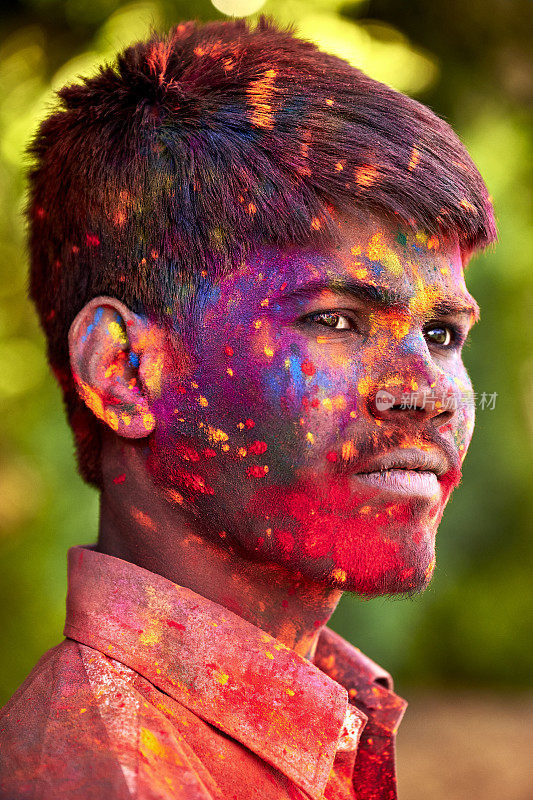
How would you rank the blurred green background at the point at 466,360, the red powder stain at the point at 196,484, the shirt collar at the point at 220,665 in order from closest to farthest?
the shirt collar at the point at 220,665, the red powder stain at the point at 196,484, the blurred green background at the point at 466,360

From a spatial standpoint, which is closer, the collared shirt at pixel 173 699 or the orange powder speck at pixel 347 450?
the collared shirt at pixel 173 699

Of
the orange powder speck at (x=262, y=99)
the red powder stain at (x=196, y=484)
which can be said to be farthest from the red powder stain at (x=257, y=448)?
the orange powder speck at (x=262, y=99)

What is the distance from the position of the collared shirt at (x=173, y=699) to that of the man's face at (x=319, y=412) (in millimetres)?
191

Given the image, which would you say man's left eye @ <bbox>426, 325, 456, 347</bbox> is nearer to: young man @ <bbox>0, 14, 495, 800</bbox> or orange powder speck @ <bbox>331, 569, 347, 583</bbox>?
young man @ <bbox>0, 14, 495, 800</bbox>

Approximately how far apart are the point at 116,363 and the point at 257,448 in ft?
1.22

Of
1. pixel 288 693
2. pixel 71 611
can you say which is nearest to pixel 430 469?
pixel 288 693

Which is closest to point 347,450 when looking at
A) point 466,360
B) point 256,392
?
point 256,392

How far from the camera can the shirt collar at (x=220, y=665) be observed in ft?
5.54

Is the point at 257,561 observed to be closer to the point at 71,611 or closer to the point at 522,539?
the point at 71,611

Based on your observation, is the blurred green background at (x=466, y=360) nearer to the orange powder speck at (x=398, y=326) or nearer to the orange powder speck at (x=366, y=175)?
the orange powder speck at (x=366, y=175)

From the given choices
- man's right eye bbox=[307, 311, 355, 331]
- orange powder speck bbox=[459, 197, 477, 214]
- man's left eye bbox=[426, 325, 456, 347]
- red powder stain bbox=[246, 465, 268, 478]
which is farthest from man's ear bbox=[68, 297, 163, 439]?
orange powder speck bbox=[459, 197, 477, 214]

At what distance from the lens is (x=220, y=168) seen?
71.4 inches

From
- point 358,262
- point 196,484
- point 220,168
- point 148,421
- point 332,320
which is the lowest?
point 196,484

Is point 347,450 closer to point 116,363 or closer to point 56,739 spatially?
point 116,363
